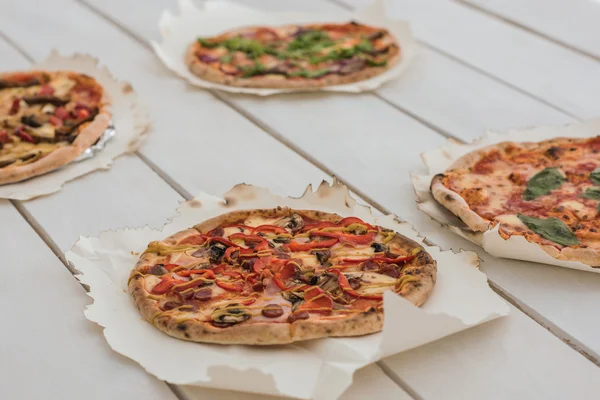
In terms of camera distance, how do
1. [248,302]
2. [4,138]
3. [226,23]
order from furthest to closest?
[226,23]
[4,138]
[248,302]

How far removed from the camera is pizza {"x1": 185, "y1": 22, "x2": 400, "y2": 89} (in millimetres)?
3332

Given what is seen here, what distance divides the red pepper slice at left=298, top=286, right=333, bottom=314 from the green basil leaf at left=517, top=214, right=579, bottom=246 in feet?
2.07

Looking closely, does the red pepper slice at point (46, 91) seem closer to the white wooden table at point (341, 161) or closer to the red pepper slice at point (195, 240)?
the white wooden table at point (341, 161)

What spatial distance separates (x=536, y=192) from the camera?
99.7 inches

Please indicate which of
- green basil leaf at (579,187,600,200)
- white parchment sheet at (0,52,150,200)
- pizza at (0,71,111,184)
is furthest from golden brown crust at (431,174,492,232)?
pizza at (0,71,111,184)

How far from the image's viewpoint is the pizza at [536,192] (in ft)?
7.60

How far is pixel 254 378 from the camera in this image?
1.78 meters

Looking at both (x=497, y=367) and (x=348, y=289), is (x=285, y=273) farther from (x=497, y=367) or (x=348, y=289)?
(x=497, y=367)

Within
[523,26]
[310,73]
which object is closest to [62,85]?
[310,73]

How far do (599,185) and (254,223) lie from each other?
3.08 ft

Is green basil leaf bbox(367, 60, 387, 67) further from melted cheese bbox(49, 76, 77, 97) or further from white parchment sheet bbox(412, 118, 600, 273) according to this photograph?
melted cheese bbox(49, 76, 77, 97)

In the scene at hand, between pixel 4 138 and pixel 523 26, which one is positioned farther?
pixel 523 26

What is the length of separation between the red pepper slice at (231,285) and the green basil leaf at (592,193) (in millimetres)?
992

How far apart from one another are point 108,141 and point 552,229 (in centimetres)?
140
